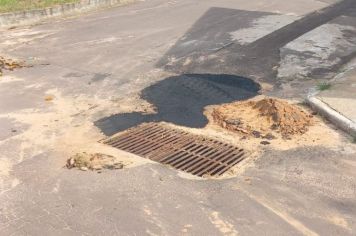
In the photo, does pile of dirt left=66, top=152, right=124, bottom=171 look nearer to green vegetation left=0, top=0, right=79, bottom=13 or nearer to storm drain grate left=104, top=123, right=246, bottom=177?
storm drain grate left=104, top=123, right=246, bottom=177

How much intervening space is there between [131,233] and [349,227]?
226cm

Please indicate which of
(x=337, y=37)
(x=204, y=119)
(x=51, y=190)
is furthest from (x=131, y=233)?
(x=337, y=37)

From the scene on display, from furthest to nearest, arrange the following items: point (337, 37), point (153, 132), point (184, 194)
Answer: point (337, 37), point (153, 132), point (184, 194)

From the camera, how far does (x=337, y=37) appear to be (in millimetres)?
12242

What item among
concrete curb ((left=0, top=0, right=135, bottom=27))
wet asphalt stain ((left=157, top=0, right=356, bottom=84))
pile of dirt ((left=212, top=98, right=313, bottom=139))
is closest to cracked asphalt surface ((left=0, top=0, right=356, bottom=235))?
wet asphalt stain ((left=157, top=0, right=356, bottom=84))

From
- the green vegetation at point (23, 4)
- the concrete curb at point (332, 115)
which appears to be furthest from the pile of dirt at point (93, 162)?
the green vegetation at point (23, 4)

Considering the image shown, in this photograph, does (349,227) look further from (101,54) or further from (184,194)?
(101,54)

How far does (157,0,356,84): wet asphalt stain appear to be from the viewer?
10148 mm

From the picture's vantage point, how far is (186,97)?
853 cm

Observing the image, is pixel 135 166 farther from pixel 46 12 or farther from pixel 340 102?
pixel 46 12

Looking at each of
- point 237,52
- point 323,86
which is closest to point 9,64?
point 237,52

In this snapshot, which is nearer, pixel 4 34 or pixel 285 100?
pixel 285 100

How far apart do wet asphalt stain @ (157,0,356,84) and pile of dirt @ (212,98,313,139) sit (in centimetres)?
183

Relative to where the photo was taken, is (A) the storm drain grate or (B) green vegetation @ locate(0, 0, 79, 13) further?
(B) green vegetation @ locate(0, 0, 79, 13)
